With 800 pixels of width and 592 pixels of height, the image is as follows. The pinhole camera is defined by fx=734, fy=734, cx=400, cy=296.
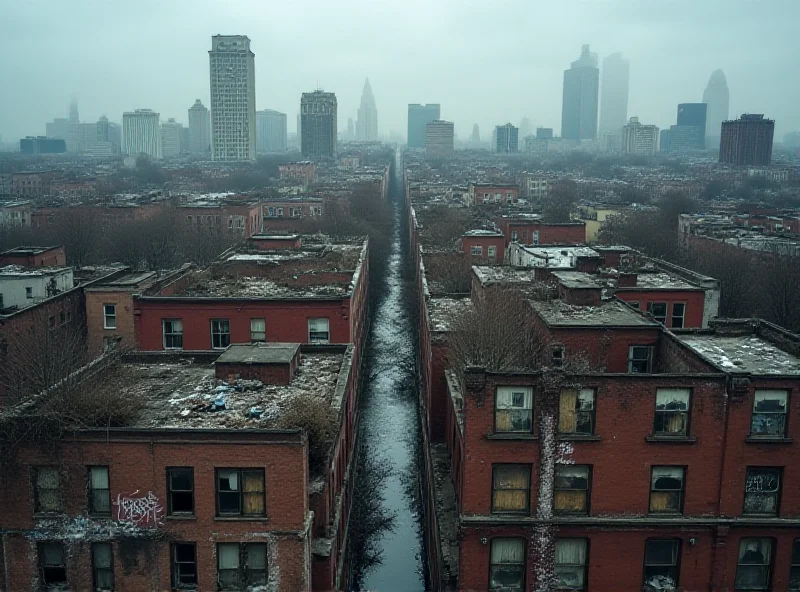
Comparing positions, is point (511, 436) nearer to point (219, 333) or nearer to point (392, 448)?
point (219, 333)

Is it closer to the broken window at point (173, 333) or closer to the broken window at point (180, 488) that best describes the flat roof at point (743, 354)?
the broken window at point (180, 488)

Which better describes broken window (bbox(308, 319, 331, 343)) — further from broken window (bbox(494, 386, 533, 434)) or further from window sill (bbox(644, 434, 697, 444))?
window sill (bbox(644, 434, 697, 444))

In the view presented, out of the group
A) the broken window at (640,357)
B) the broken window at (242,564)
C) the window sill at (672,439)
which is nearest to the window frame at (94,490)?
the broken window at (242,564)

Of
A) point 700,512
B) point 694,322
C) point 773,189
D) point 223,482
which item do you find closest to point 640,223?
point 694,322

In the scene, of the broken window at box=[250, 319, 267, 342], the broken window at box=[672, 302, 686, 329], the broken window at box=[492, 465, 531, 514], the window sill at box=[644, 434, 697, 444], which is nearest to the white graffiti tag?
the broken window at box=[492, 465, 531, 514]

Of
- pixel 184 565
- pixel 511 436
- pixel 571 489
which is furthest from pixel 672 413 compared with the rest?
pixel 184 565

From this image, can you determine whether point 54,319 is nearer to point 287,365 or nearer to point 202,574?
point 287,365
